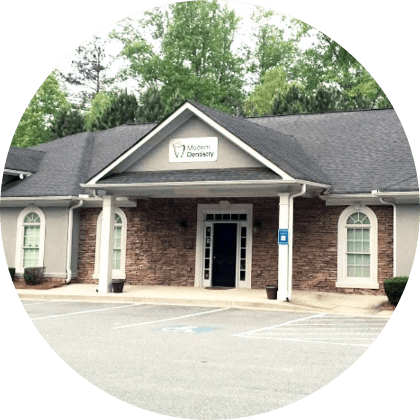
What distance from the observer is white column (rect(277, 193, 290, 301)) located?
59.5ft

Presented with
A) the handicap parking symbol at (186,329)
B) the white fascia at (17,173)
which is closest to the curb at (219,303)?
the handicap parking symbol at (186,329)

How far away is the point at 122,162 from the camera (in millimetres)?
20172

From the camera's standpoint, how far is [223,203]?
2194 cm

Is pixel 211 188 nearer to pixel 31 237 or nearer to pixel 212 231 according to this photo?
pixel 212 231

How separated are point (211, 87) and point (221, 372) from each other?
6.45 meters

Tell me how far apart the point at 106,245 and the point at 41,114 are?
6252mm

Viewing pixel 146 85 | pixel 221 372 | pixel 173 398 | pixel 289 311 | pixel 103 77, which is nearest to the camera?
pixel 173 398

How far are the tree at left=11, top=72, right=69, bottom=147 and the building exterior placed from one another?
3.49 metres

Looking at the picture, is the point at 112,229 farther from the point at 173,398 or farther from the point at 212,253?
the point at 173,398

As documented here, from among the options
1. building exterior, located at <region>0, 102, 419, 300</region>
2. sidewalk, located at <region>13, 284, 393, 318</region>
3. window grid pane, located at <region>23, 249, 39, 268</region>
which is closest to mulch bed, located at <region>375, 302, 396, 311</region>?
sidewalk, located at <region>13, 284, 393, 318</region>

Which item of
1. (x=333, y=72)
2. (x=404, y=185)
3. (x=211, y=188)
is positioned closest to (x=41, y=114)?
(x=211, y=188)

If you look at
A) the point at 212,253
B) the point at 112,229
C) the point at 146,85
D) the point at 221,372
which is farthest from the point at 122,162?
the point at 221,372

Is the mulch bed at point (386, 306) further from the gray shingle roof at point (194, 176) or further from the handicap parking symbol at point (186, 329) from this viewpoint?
the handicap parking symbol at point (186, 329)

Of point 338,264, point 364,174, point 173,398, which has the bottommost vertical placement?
point 173,398
